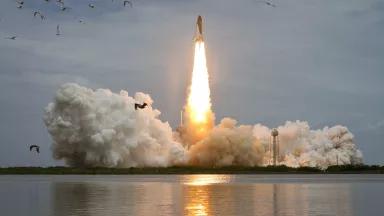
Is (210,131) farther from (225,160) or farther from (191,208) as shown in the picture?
(191,208)

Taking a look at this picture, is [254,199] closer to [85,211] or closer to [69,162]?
[85,211]

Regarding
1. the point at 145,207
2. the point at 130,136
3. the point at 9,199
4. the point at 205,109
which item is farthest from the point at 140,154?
the point at 145,207

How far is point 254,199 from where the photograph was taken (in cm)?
8375

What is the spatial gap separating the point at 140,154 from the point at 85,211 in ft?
412

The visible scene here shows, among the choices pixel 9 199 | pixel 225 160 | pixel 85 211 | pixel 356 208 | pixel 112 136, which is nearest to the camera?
pixel 85 211

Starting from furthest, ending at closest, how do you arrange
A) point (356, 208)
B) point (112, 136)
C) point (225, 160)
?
point (225, 160), point (112, 136), point (356, 208)

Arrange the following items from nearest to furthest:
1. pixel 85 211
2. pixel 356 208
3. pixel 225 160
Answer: pixel 85 211 → pixel 356 208 → pixel 225 160

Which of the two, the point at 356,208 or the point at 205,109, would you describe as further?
the point at 205,109

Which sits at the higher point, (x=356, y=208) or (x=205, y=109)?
(x=205, y=109)

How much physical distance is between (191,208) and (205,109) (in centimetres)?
11413

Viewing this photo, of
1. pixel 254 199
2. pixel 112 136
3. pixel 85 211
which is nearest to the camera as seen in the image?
pixel 85 211

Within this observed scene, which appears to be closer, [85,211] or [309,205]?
[85,211]

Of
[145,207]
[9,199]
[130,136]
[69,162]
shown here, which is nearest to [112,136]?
[130,136]

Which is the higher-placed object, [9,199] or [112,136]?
[112,136]
